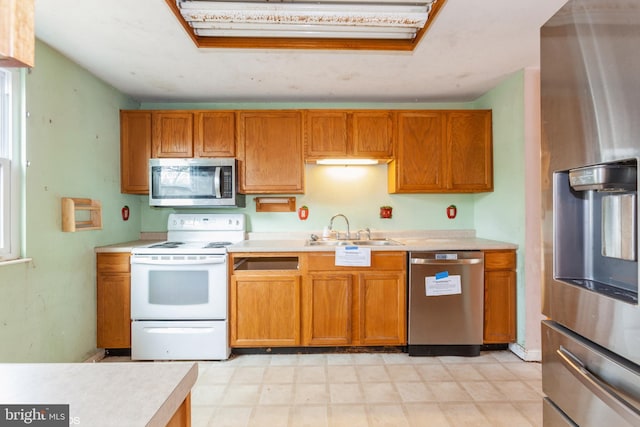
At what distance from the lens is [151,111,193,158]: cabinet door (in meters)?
3.10

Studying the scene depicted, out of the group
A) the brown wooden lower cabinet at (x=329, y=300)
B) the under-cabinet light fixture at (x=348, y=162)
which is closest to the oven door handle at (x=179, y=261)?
the brown wooden lower cabinet at (x=329, y=300)

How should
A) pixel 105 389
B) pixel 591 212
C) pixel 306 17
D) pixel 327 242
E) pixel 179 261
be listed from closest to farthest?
pixel 105 389
pixel 591 212
pixel 306 17
pixel 179 261
pixel 327 242

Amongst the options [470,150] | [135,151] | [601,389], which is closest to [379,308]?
[470,150]

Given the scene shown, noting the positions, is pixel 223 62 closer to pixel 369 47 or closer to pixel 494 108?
pixel 369 47

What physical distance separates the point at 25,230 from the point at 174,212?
54.4 inches

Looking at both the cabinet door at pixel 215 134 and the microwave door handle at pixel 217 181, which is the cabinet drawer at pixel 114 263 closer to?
the microwave door handle at pixel 217 181

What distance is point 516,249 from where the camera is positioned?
2.73m

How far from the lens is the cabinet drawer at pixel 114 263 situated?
2715 mm

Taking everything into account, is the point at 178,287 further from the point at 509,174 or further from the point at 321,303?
the point at 509,174

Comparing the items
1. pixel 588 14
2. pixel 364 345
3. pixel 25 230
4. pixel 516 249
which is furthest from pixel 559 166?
pixel 25 230

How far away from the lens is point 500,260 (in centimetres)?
274

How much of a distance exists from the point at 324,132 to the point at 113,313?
230 cm

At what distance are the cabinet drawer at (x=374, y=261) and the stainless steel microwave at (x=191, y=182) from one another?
89 centimetres

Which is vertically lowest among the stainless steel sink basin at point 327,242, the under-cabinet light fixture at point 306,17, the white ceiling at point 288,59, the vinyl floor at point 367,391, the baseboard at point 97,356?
the vinyl floor at point 367,391
